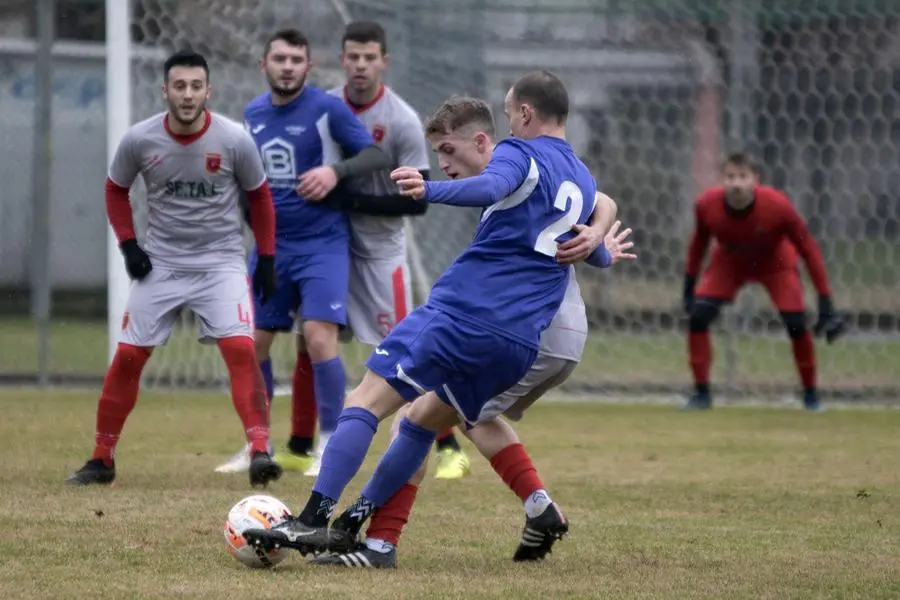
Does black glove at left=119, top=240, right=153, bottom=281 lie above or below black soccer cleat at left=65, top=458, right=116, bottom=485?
above

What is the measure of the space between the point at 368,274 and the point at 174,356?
14.9ft

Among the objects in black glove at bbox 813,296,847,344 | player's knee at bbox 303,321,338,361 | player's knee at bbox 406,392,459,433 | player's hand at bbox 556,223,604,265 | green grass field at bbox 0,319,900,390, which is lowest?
green grass field at bbox 0,319,900,390

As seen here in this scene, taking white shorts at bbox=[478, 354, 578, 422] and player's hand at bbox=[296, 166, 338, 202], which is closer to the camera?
white shorts at bbox=[478, 354, 578, 422]

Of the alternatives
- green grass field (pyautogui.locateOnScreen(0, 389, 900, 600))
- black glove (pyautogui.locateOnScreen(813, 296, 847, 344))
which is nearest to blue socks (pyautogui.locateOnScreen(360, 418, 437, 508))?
green grass field (pyautogui.locateOnScreen(0, 389, 900, 600))

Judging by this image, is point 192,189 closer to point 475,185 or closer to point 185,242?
point 185,242

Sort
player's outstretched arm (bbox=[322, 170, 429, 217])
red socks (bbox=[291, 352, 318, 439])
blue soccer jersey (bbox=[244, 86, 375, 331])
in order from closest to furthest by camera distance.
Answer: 1. blue soccer jersey (bbox=[244, 86, 375, 331])
2. player's outstretched arm (bbox=[322, 170, 429, 217])
3. red socks (bbox=[291, 352, 318, 439])

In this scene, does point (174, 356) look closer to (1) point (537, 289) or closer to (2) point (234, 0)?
(2) point (234, 0)

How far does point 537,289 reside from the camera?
5.52 metres

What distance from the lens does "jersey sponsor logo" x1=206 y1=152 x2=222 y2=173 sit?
7570mm

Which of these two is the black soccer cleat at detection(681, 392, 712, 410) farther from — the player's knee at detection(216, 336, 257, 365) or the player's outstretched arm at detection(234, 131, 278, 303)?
the player's knee at detection(216, 336, 257, 365)

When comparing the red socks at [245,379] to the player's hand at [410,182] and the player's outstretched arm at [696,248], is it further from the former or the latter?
the player's outstretched arm at [696,248]

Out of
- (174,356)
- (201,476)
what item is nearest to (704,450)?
(201,476)

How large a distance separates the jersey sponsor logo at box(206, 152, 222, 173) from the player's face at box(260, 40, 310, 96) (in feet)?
2.71

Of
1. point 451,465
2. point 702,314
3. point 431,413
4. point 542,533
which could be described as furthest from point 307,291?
point 702,314
